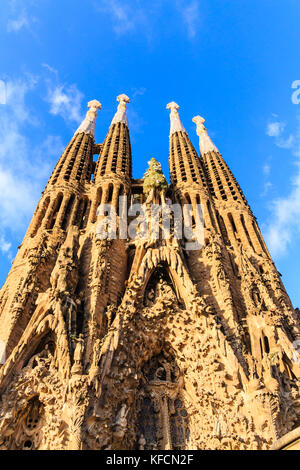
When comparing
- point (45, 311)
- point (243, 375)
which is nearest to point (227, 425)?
point (243, 375)

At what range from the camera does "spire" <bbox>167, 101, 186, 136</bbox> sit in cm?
3108

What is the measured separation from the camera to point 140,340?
12.5m

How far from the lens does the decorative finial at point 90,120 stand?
27.1 metres

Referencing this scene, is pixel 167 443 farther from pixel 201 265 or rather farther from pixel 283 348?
pixel 201 265

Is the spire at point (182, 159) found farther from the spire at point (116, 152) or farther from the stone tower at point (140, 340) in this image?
the stone tower at point (140, 340)

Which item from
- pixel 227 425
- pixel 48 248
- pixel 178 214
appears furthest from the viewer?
pixel 178 214

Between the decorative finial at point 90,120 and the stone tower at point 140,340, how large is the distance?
916cm

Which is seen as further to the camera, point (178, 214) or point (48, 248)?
point (178, 214)

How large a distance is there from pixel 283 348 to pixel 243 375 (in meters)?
2.30

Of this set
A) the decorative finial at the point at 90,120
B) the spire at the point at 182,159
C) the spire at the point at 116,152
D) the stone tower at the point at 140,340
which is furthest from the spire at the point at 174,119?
the stone tower at the point at 140,340

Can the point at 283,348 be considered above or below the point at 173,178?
below

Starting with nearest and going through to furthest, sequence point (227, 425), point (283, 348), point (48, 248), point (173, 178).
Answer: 1. point (227, 425)
2. point (283, 348)
3. point (48, 248)
4. point (173, 178)

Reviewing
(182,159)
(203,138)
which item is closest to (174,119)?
(203,138)

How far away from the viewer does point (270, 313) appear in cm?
1411
